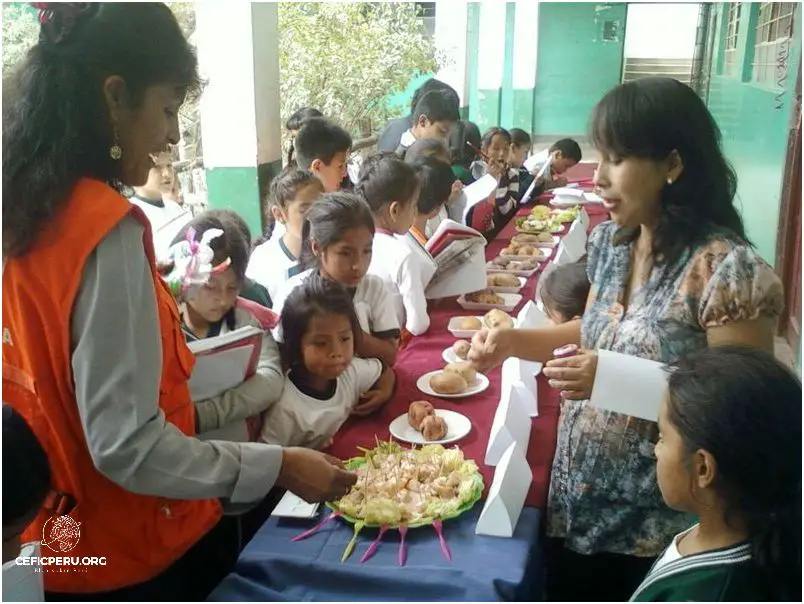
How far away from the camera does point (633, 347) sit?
3.79ft

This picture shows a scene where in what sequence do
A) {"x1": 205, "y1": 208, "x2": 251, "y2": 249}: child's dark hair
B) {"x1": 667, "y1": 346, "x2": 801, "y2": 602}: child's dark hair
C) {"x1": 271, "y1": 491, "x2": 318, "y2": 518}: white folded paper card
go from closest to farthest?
{"x1": 667, "y1": 346, "x2": 801, "y2": 602}: child's dark hair, {"x1": 271, "y1": 491, "x2": 318, "y2": 518}: white folded paper card, {"x1": 205, "y1": 208, "x2": 251, "y2": 249}: child's dark hair

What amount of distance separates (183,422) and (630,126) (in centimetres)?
85

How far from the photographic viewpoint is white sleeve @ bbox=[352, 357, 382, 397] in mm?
1650

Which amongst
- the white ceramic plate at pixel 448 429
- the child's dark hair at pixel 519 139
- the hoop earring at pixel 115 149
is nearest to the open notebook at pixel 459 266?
the white ceramic plate at pixel 448 429

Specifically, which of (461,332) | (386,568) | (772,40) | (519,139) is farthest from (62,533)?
(519,139)

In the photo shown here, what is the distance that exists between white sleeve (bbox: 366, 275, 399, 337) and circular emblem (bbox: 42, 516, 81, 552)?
103 cm

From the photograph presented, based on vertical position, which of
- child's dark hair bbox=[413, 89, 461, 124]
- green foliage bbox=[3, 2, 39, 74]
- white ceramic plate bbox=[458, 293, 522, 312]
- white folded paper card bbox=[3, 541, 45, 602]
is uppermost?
green foliage bbox=[3, 2, 39, 74]

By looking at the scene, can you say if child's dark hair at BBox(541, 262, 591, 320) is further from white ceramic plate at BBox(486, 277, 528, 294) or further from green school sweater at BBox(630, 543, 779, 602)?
green school sweater at BBox(630, 543, 779, 602)

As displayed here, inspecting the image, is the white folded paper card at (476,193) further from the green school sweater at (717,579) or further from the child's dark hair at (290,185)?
the green school sweater at (717,579)

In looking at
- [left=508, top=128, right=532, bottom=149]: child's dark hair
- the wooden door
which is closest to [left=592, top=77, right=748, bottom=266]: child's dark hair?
the wooden door

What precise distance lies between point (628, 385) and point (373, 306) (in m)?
0.95

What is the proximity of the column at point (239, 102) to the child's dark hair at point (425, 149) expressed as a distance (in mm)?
626

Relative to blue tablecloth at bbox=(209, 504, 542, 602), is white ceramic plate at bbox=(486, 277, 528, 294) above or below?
below

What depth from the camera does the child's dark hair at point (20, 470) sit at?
88 centimetres
